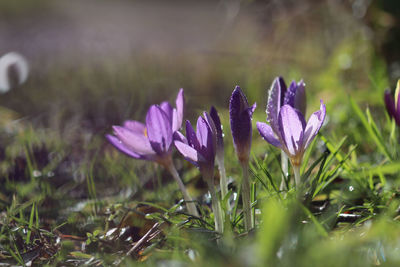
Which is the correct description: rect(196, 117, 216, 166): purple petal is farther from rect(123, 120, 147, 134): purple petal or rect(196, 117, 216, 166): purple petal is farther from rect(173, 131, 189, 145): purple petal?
rect(123, 120, 147, 134): purple petal

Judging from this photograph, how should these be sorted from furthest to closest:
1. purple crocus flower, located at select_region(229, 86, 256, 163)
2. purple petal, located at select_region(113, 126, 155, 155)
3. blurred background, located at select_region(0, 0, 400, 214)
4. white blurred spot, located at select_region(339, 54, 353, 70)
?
white blurred spot, located at select_region(339, 54, 353, 70)
blurred background, located at select_region(0, 0, 400, 214)
purple petal, located at select_region(113, 126, 155, 155)
purple crocus flower, located at select_region(229, 86, 256, 163)

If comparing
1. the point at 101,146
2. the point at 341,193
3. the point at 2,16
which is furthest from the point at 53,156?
the point at 2,16

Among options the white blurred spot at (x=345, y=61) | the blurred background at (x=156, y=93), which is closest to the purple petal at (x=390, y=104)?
the blurred background at (x=156, y=93)

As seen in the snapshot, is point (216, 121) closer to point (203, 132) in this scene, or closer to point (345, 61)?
point (203, 132)

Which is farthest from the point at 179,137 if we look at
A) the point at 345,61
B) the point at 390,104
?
the point at 345,61

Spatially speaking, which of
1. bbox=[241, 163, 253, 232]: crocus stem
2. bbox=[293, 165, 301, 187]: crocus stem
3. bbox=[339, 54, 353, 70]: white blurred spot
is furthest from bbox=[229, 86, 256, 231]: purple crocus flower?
bbox=[339, 54, 353, 70]: white blurred spot

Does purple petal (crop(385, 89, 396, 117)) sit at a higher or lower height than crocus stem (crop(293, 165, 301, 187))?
higher
